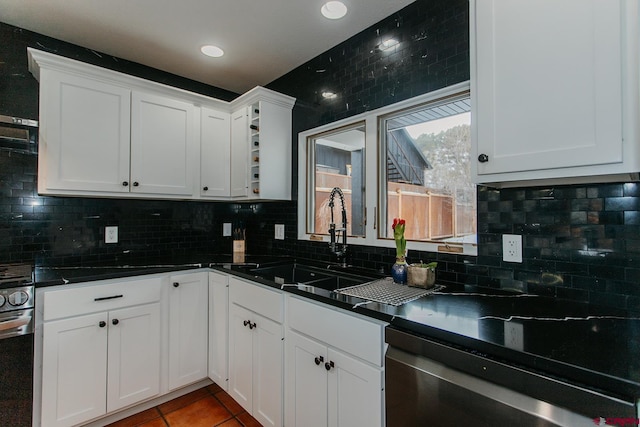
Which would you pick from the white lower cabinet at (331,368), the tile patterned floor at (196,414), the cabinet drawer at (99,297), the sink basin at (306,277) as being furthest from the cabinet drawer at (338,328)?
the cabinet drawer at (99,297)

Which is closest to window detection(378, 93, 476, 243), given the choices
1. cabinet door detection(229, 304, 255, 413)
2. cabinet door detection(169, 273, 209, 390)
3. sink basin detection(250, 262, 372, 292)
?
sink basin detection(250, 262, 372, 292)

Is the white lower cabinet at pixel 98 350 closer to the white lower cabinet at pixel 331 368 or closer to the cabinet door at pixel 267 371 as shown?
the cabinet door at pixel 267 371

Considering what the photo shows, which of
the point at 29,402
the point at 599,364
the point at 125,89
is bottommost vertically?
the point at 29,402

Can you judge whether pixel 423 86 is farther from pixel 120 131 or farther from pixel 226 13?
pixel 120 131

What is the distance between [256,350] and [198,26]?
2.12m

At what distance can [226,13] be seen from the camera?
76.8 inches

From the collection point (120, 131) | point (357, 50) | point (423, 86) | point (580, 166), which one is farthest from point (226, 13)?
point (580, 166)

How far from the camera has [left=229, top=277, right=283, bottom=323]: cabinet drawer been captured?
5.57 feet

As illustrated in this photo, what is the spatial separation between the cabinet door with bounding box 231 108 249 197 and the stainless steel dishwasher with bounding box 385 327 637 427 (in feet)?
6.25

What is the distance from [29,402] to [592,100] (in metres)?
2.78

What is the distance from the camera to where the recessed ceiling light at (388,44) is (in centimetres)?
194

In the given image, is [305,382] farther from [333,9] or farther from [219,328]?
[333,9]

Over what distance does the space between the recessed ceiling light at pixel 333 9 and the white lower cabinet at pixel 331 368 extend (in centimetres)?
172

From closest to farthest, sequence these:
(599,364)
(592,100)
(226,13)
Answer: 1. (599,364)
2. (592,100)
3. (226,13)
